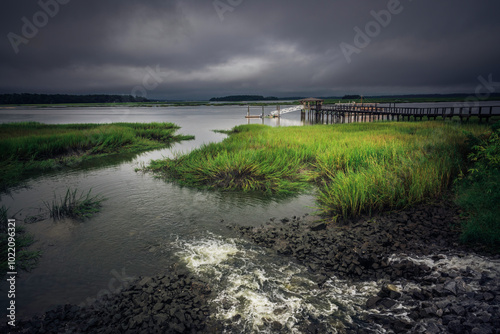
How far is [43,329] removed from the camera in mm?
3570

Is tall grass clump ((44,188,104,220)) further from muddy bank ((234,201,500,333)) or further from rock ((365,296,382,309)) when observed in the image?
rock ((365,296,382,309))

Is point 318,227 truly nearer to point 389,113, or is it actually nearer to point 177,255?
point 177,255

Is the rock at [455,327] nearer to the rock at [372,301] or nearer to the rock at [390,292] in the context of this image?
the rock at [390,292]

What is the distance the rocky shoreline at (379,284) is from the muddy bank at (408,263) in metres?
0.01

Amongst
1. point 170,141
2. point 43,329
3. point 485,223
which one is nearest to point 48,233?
point 43,329

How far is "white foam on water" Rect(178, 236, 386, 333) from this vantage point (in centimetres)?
384

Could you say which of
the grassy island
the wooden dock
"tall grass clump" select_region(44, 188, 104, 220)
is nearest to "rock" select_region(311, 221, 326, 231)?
the grassy island

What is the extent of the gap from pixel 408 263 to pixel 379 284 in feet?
2.25

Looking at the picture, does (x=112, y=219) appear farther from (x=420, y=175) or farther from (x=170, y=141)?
(x=170, y=141)

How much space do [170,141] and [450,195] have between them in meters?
24.3

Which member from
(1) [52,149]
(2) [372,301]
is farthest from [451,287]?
(1) [52,149]

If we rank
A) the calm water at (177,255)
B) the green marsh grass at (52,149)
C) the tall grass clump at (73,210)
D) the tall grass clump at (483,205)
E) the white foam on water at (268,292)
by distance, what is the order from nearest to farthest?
1. the white foam on water at (268,292)
2. the calm water at (177,255)
3. the tall grass clump at (483,205)
4. the tall grass clump at (73,210)
5. the green marsh grass at (52,149)

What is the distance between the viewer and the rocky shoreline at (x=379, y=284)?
3512 mm

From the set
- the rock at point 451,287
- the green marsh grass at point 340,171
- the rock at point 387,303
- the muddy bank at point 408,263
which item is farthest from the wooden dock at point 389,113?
the rock at point 387,303
